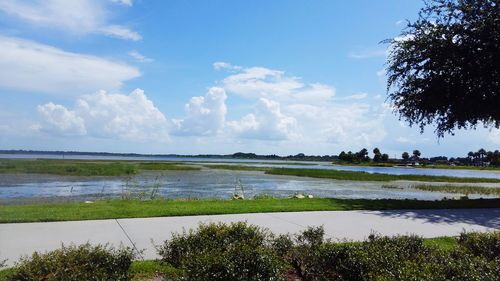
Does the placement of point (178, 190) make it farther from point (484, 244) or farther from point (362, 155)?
point (362, 155)

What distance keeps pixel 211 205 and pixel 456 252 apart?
9.03 meters

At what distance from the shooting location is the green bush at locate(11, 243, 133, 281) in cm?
523

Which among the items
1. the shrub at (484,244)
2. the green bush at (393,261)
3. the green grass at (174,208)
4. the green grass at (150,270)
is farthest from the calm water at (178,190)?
the shrub at (484,244)

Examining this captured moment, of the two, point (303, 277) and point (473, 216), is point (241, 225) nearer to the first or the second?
point (303, 277)

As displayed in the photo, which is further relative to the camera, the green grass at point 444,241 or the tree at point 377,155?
the tree at point 377,155

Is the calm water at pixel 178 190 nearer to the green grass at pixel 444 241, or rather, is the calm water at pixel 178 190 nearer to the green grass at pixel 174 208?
the green grass at pixel 174 208

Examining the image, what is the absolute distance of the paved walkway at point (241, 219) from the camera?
8.94m

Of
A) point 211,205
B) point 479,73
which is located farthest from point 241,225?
point 479,73

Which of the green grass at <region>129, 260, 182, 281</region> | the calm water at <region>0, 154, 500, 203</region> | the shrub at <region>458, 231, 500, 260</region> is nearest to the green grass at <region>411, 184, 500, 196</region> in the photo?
the calm water at <region>0, 154, 500, 203</region>

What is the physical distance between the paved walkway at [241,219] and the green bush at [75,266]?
2.11 metres

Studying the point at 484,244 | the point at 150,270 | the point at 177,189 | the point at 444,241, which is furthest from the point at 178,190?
the point at 484,244

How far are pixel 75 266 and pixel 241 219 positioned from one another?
7.17 m

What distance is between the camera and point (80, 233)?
32.2ft

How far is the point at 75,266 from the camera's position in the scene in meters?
5.40
